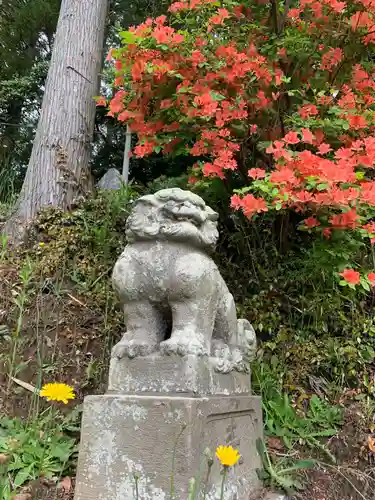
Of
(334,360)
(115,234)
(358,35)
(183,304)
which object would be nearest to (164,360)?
(183,304)

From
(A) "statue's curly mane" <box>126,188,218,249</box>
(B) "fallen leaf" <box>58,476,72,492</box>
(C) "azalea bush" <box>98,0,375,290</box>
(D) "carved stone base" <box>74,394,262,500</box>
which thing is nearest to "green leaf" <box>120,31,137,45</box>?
(C) "azalea bush" <box>98,0,375,290</box>

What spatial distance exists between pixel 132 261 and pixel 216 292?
36 cm

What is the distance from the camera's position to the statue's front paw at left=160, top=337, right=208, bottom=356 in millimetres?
1801

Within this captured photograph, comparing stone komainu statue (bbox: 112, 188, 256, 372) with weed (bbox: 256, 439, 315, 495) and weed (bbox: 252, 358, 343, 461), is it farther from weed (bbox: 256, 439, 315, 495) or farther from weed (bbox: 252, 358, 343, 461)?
weed (bbox: 252, 358, 343, 461)

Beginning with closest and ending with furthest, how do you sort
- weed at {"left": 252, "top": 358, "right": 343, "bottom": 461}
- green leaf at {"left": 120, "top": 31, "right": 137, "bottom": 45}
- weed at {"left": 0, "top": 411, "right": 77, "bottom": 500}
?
weed at {"left": 0, "top": 411, "right": 77, "bottom": 500} → weed at {"left": 252, "top": 358, "right": 343, "bottom": 461} → green leaf at {"left": 120, "top": 31, "right": 137, "bottom": 45}

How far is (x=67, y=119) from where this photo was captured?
169 inches

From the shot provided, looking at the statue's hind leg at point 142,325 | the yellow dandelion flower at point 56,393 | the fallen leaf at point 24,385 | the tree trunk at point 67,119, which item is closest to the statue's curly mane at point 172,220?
the statue's hind leg at point 142,325

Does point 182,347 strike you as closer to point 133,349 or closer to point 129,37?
point 133,349

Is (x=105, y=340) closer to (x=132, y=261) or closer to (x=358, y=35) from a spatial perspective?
(x=132, y=261)

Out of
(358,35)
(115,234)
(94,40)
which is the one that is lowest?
(115,234)

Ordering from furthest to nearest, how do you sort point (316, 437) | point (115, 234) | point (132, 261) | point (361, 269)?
point (115, 234) → point (361, 269) → point (316, 437) → point (132, 261)

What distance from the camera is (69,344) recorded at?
A: 297 centimetres

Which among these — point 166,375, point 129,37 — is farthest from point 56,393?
point 129,37

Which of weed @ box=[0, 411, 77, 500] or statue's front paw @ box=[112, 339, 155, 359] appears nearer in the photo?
statue's front paw @ box=[112, 339, 155, 359]
